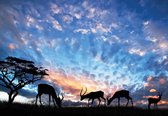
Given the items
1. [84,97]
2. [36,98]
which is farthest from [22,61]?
[36,98]

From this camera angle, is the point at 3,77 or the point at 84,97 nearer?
the point at 84,97

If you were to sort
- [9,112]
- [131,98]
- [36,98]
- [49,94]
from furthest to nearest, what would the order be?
[131,98], [49,94], [36,98], [9,112]

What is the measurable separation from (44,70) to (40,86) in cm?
1732

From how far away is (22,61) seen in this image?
48406 mm

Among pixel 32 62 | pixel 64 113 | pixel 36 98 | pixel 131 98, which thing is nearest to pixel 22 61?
pixel 32 62

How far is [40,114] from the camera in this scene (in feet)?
68.3

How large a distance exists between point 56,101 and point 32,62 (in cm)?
1577

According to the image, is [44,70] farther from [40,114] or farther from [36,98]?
[40,114]

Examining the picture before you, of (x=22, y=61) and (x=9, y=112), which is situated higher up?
(x=22, y=61)

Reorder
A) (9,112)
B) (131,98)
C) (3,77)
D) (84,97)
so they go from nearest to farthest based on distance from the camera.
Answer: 1. (9,112)
2. (131,98)
3. (84,97)
4. (3,77)

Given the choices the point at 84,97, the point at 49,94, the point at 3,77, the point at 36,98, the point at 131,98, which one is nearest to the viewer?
the point at 36,98

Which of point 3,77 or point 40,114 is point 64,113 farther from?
point 3,77

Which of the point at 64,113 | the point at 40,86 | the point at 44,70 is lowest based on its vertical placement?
the point at 64,113

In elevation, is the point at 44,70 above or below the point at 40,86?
above
